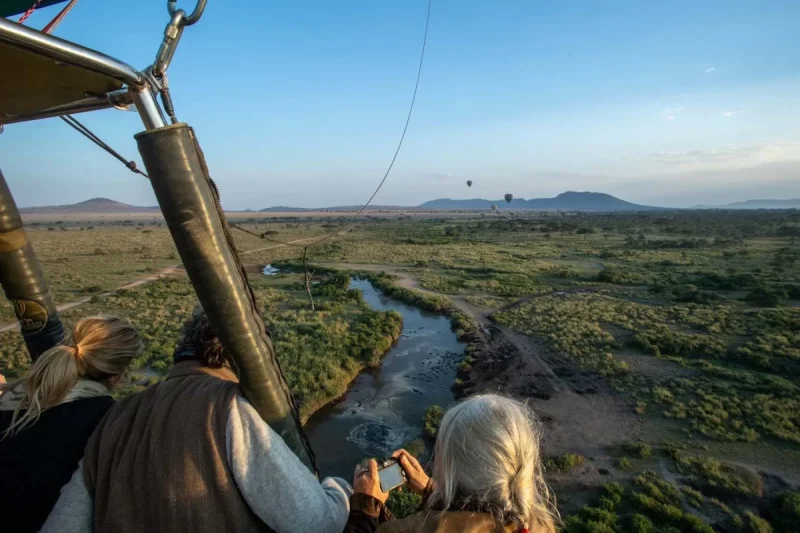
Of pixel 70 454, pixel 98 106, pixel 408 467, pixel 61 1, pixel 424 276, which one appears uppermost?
pixel 61 1

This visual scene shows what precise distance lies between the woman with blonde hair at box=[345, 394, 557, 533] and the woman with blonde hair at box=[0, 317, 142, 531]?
1.40 meters

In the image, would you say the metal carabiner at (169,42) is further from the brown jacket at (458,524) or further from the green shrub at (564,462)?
the green shrub at (564,462)

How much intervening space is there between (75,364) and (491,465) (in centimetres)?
197

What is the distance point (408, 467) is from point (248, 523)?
924 millimetres

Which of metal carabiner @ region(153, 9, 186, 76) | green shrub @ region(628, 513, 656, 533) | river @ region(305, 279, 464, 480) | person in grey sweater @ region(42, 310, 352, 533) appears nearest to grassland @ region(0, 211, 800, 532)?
green shrub @ region(628, 513, 656, 533)

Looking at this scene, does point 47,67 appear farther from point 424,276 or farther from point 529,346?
point 424,276

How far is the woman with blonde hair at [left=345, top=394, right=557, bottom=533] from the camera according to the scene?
182cm

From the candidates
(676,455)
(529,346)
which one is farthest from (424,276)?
(676,455)

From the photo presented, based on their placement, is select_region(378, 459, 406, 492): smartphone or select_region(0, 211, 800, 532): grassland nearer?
select_region(378, 459, 406, 492): smartphone

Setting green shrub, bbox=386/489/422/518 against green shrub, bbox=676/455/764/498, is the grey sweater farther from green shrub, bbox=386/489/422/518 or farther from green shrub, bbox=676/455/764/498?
green shrub, bbox=676/455/764/498

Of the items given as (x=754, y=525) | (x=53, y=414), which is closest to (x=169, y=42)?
(x=53, y=414)

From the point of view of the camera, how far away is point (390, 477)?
2398mm

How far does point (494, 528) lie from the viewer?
182 centimetres

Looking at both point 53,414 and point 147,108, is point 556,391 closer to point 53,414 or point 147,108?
point 53,414
